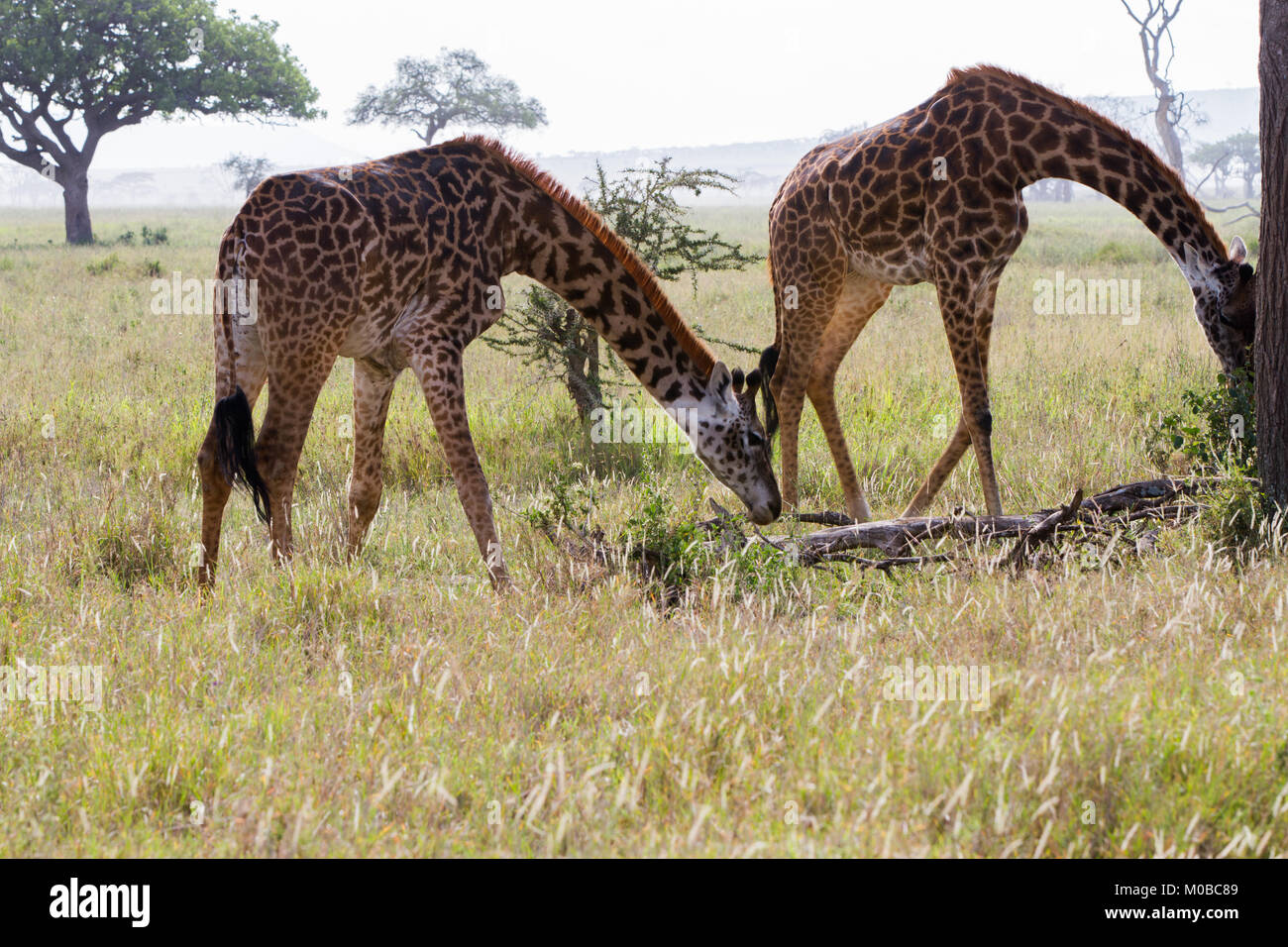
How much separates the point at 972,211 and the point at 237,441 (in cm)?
417

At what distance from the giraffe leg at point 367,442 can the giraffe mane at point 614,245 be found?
1.28 meters

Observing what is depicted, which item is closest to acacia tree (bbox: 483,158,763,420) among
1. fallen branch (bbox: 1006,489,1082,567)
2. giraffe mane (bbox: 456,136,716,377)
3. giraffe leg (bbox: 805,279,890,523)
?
giraffe leg (bbox: 805,279,890,523)

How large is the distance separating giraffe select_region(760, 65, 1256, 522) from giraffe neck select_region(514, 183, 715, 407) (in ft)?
3.01

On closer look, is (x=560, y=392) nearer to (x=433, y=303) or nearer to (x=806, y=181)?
(x=806, y=181)

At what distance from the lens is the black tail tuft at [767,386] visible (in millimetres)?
6686

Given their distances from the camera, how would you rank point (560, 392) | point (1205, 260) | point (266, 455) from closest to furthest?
point (266, 455) < point (1205, 260) < point (560, 392)

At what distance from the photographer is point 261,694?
3963 mm

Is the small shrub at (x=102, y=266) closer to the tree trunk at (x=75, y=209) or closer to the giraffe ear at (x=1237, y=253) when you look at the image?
the tree trunk at (x=75, y=209)

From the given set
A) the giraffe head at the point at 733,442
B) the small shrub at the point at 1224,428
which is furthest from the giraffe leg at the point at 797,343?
the small shrub at the point at 1224,428

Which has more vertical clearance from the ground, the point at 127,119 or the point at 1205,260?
the point at 127,119

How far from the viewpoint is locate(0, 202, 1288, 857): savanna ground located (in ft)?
10.1

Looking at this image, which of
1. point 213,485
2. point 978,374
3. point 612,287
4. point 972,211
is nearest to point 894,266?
point 972,211

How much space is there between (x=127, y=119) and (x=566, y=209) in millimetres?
39518
